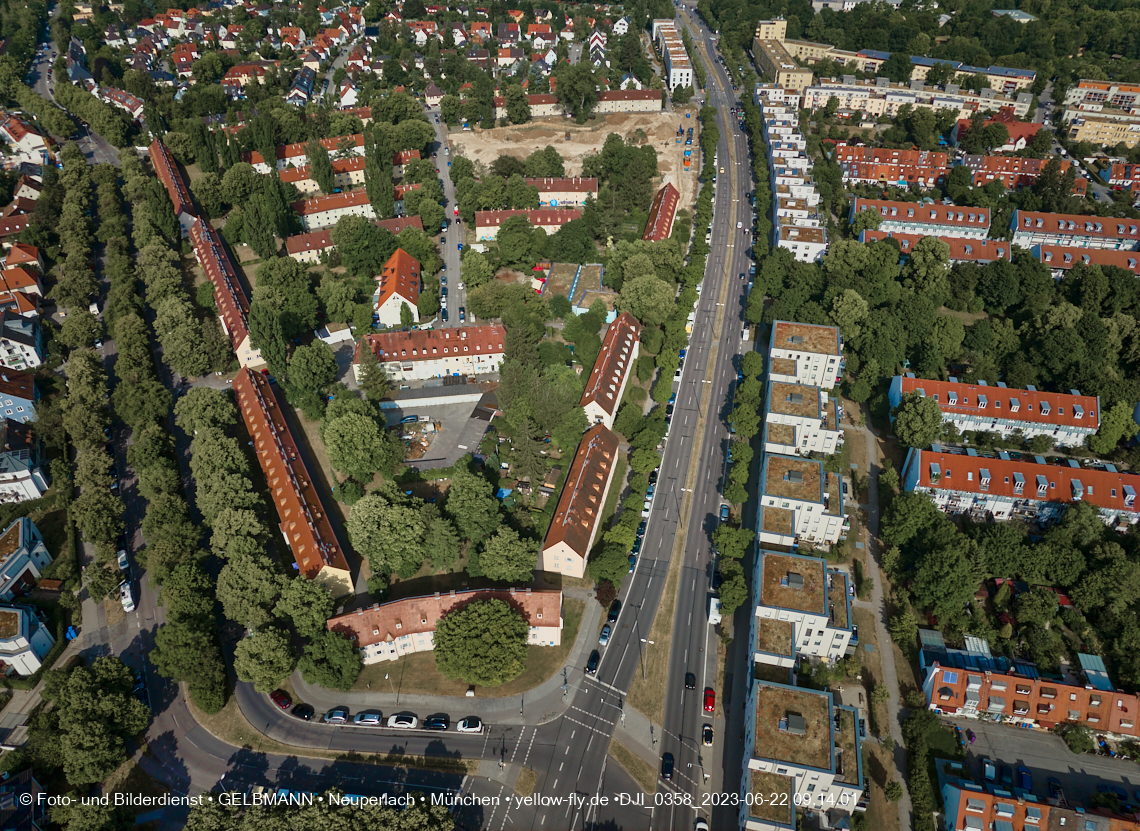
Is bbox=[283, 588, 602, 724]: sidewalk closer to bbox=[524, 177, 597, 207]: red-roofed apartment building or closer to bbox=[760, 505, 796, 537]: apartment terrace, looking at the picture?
bbox=[760, 505, 796, 537]: apartment terrace

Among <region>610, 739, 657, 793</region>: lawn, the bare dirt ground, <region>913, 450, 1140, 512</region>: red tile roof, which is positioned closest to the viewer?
<region>610, 739, 657, 793</region>: lawn

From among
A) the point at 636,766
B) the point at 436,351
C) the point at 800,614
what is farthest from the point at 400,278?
the point at 636,766

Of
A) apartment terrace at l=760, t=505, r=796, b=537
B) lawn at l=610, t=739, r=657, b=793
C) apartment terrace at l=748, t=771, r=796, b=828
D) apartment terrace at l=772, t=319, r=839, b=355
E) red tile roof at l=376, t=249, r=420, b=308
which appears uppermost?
red tile roof at l=376, t=249, r=420, b=308

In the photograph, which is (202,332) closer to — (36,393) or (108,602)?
(36,393)

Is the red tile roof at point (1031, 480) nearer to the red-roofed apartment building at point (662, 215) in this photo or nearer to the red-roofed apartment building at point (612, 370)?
the red-roofed apartment building at point (612, 370)

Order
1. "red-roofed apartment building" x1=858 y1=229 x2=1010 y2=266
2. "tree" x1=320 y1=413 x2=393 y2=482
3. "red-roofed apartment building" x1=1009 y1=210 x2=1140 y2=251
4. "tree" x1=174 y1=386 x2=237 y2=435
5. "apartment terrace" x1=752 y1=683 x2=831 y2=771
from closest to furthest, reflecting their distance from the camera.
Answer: "apartment terrace" x1=752 y1=683 x2=831 y2=771 → "tree" x1=320 y1=413 x2=393 y2=482 → "tree" x1=174 y1=386 x2=237 y2=435 → "red-roofed apartment building" x1=858 y1=229 x2=1010 y2=266 → "red-roofed apartment building" x1=1009 y1=210 x2=1140 y2=251

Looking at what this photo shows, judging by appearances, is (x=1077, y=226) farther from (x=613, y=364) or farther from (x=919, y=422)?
(x=613, y=364)

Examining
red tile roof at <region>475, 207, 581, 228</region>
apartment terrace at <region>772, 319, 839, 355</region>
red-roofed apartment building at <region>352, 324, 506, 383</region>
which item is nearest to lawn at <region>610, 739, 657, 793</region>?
apartment terrace at <region>772, 319, 839, 355</region>

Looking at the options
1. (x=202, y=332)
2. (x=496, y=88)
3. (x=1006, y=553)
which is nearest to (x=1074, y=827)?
(x=1006, y=553)
